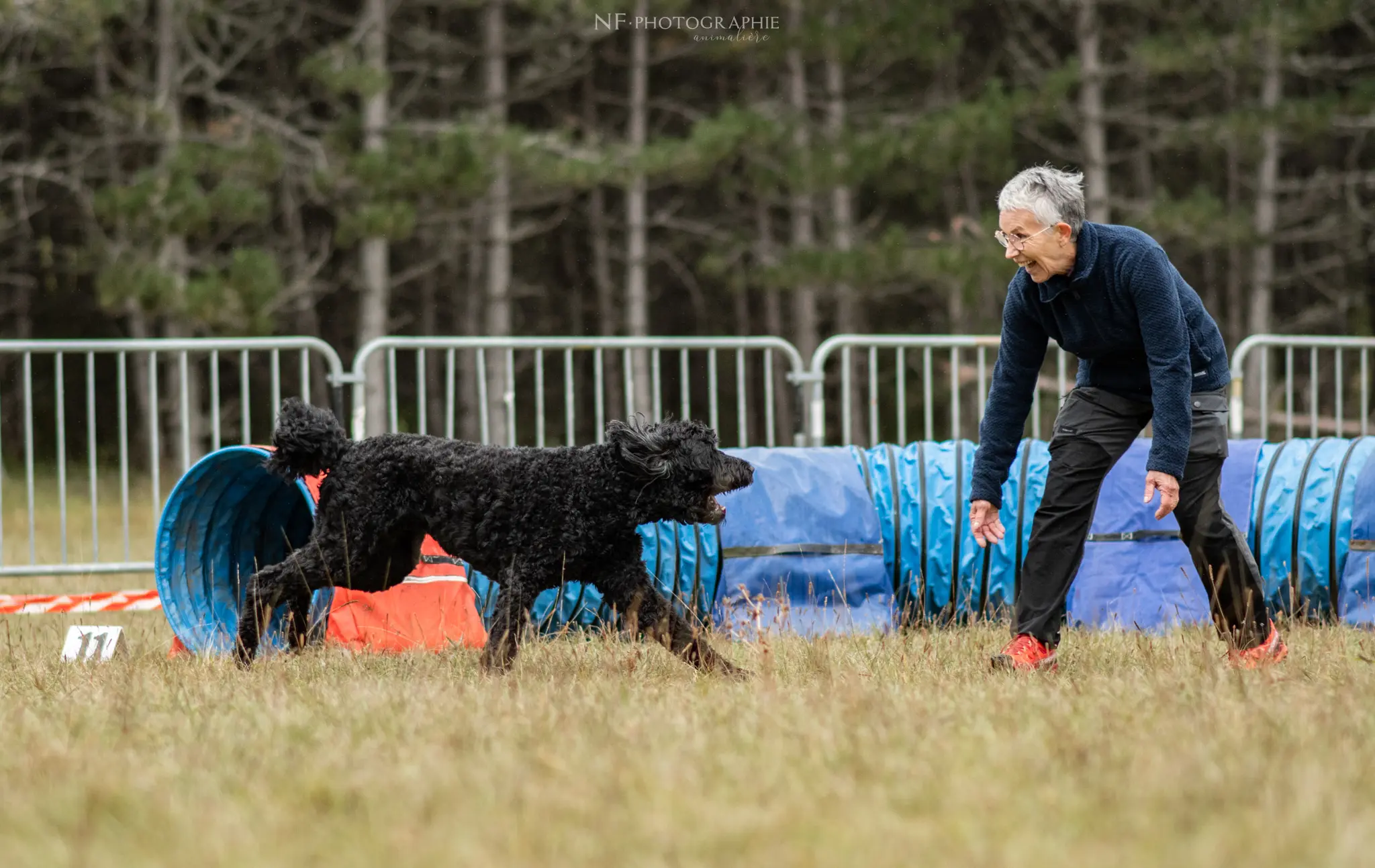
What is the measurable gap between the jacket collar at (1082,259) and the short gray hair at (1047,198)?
20 millimetres

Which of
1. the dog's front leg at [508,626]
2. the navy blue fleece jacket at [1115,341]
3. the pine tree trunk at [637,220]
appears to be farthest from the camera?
the pine tree trunk at [637,220]

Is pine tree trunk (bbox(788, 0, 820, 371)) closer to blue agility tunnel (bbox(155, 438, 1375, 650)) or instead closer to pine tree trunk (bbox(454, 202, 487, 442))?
pine tree trunk (bbox(454, 202, 487, 442))

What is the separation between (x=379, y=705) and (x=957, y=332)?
1443cm

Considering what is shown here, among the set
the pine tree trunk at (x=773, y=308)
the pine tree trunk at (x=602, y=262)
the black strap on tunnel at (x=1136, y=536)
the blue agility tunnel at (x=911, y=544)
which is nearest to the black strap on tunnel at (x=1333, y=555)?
the blue agility tunnel at (x=911, y=544)

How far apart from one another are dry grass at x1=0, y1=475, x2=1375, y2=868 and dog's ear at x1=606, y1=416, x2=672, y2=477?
1.83 ft

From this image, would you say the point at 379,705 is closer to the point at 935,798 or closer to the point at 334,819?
the point at 334,819

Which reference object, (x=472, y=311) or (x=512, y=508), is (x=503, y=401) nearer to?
(x=512, y=508)

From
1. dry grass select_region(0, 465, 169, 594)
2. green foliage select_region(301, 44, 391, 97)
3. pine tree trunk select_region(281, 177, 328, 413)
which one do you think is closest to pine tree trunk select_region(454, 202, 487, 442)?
pine tree trunk select_region(281, 177, 328, 413)

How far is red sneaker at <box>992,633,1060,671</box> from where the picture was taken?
3.79m

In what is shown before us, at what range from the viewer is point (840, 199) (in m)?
16.8

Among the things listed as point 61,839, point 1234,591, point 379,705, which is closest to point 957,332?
point 1234,591

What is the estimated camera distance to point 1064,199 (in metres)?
3.70

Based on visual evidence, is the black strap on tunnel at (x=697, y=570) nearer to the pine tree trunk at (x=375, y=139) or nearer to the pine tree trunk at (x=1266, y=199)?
the pine tree trunk at (x=375, y=139)

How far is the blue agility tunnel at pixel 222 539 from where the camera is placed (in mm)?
4863
